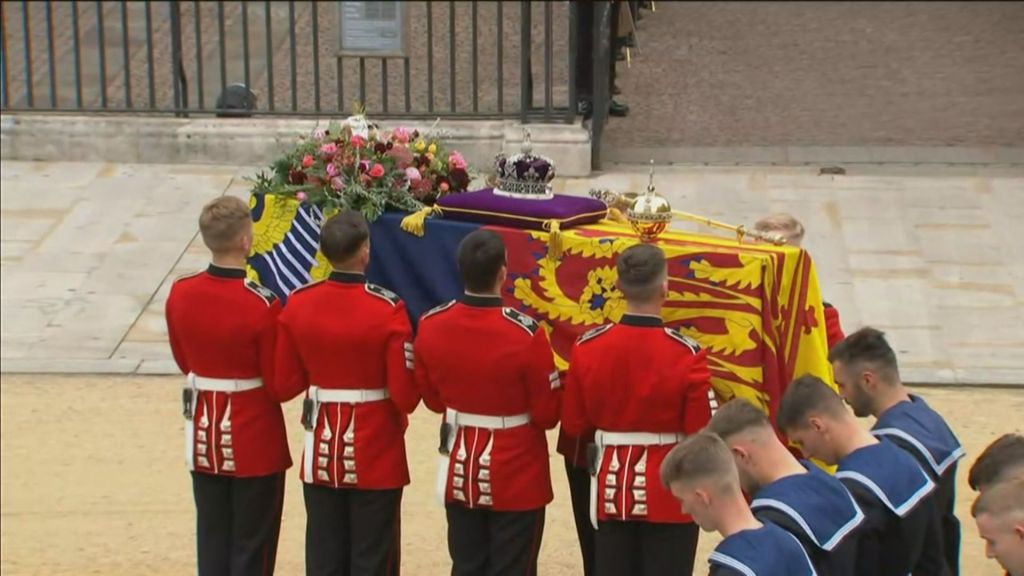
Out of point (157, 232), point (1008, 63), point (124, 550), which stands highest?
point (1008, 63)

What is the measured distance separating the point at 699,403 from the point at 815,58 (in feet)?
31.9

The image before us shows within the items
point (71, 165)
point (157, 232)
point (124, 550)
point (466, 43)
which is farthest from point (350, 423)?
point (466, 43)

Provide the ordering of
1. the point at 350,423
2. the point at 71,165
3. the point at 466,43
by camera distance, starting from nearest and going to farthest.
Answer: the point at 350,423, the point at 71,165, the point at 466,43

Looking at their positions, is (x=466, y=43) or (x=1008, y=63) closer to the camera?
(x=1008, y=63)

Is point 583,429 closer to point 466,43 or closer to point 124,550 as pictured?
point 124,550

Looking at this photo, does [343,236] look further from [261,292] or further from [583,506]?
[583,506]

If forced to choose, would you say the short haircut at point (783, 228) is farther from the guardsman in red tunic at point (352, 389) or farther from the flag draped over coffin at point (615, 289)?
the guardsman in red tunic at point (352, 389)

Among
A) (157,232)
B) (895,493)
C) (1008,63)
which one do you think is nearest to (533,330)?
(895,493)

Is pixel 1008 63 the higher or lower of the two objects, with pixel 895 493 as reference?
higher

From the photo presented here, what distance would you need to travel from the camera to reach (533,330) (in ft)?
17.5

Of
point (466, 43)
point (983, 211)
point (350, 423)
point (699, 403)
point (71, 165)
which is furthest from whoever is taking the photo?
point (466, 43)

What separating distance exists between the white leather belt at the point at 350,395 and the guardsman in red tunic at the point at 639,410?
661 millimetres

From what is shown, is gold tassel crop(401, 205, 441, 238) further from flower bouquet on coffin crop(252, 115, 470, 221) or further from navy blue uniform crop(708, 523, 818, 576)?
navy blue uniform crop(708, 523, 818, 576)

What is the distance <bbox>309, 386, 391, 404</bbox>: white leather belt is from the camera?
5562mm
